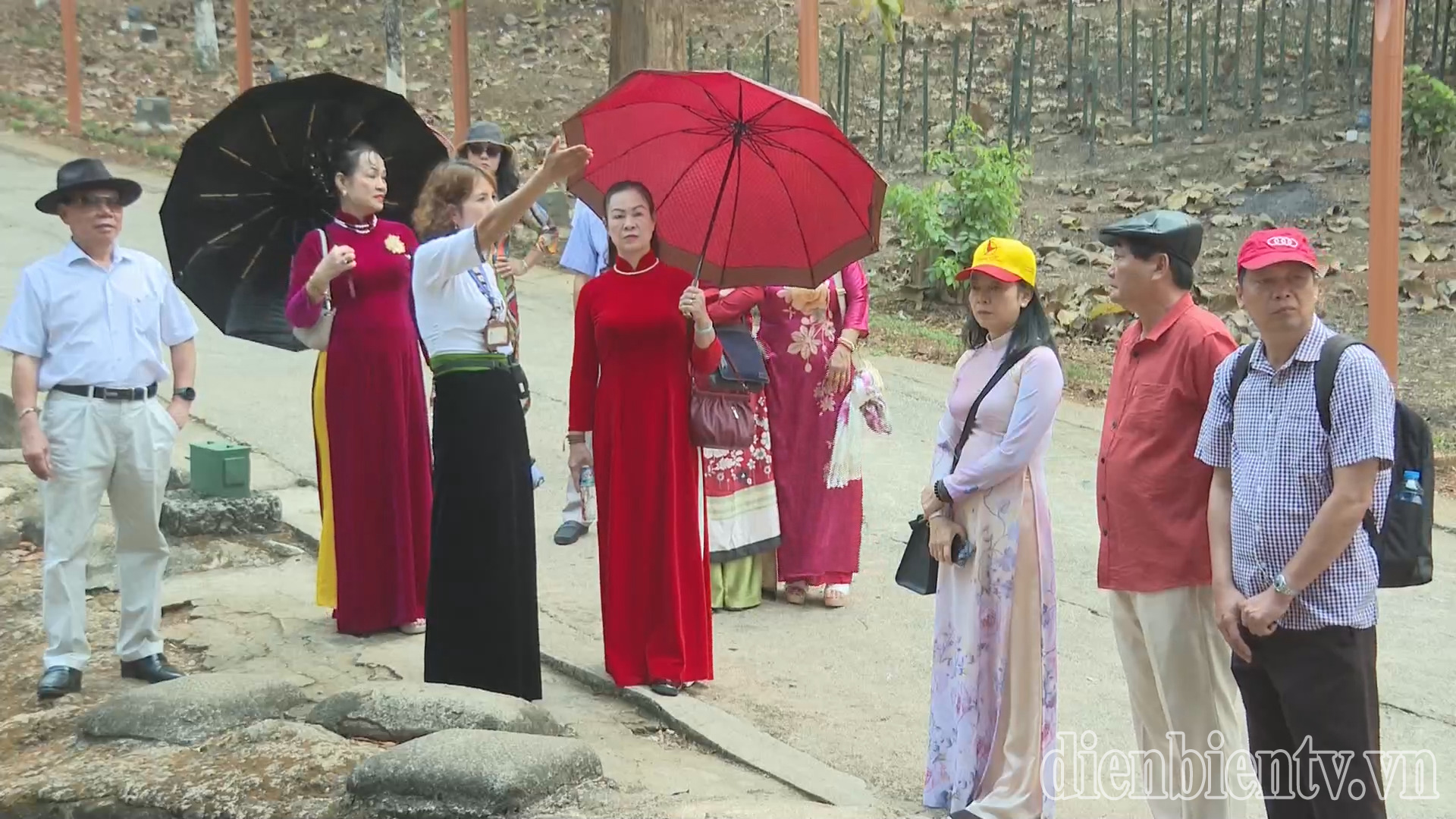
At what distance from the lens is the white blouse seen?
5043 millimetres

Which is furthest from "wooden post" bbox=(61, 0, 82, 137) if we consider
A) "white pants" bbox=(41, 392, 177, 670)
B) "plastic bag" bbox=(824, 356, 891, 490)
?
"plastic bag" bbox=(824, 356, 891, 490)

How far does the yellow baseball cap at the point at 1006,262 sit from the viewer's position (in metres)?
4.31

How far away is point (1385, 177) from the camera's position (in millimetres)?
8367

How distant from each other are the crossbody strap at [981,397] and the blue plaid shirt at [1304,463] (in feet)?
2.69

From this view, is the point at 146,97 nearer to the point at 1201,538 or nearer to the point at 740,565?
the point at 740,565

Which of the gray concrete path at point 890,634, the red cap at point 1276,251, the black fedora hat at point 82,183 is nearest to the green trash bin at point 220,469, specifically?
the gray concrete path at point 890,634

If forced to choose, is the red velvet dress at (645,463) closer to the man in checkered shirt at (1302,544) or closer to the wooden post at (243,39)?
the man in checkered shirt at (1302,544)

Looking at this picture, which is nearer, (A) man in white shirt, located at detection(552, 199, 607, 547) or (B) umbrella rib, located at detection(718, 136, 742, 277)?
(B) umbrella rib, located at detection(718, 136, 742, 277)

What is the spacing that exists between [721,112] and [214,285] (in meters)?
2.43

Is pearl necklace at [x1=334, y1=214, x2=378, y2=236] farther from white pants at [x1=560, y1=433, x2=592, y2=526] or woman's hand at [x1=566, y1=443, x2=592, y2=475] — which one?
white pants at [x1=560, y1=433, x2=592, y2=526]

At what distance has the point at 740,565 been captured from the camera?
6.60 meters

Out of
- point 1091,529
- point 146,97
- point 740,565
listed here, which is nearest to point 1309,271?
point 740,565

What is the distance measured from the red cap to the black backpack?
0.67 feet

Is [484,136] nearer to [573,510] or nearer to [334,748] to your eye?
[573,510]
